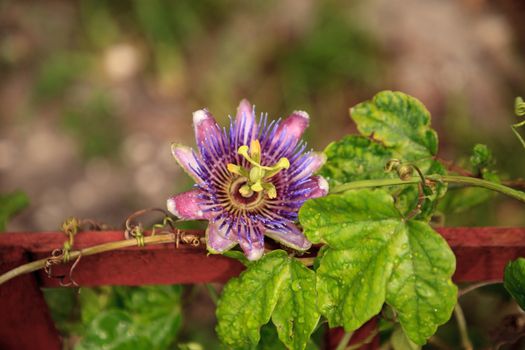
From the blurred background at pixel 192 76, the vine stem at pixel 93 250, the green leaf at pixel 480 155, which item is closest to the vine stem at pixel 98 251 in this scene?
the vine stem at pixel 93 250

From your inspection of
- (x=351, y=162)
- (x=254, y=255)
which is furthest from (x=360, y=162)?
(x=254, y=255)

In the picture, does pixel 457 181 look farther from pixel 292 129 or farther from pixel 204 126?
pixel 204 126

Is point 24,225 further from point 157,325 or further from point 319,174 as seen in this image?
point 319,174

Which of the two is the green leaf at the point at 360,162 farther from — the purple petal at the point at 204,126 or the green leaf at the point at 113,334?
the green leaf at the point at 113,334

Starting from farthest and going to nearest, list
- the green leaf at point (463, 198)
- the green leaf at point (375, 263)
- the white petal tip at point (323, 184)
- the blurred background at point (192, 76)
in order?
the blurred background at point (192, 76) < the green leaf at point (463, 198) < the white petal tip at point (323, 184) < the green leaf at point (375, 263)

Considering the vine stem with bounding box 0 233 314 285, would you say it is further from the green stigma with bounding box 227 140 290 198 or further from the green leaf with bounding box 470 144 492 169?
the green leaf with bounding box 470 144 492 169
